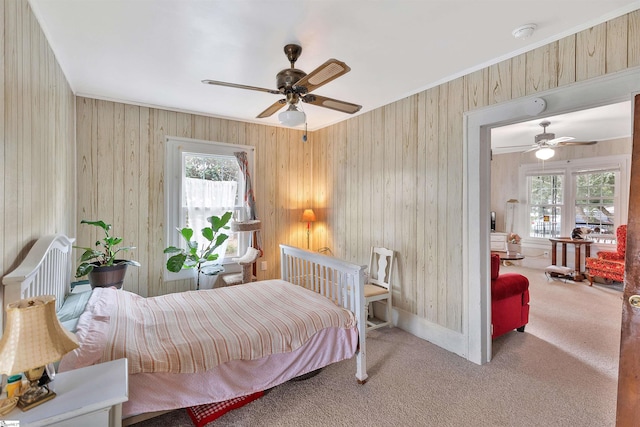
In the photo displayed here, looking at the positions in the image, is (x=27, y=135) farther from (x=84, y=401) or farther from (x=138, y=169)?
(x=138, y=169)

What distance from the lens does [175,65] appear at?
2.55 metres

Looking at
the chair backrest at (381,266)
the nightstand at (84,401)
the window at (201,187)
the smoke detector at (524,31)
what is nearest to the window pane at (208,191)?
the window at (201,187)

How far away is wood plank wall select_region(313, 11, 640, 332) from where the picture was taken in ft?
6.73

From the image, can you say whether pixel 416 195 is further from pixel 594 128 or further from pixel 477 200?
pixel 594 128

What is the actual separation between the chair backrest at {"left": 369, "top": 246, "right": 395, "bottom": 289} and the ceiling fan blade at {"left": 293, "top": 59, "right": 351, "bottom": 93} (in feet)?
6.96

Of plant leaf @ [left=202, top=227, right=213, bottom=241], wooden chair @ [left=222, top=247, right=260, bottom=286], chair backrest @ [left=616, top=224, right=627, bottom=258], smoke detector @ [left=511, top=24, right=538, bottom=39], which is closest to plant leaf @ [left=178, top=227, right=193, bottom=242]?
plant leaf @ [left=202, top=227, right=213, bottom=241]

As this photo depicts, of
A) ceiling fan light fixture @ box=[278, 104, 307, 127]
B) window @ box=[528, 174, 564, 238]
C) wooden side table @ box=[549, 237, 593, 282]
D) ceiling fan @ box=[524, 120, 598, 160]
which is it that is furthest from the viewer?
window @ box=[528, 174, 564, 238]

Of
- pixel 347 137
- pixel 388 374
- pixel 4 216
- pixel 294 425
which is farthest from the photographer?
pixel 347 137

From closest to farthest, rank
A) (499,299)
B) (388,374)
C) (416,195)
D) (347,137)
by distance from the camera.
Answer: (388,374)
(499,299)
(416,195)
(347,137)

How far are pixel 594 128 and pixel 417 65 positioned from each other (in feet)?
13.7

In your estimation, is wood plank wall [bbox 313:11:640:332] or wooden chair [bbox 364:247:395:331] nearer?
wood plank wall [bbox 313:11:640:332]

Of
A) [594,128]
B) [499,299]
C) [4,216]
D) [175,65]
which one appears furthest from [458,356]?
[594,128]

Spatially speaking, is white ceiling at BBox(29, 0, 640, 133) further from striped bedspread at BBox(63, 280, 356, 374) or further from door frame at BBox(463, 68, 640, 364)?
striped bedspread at BBox(63, 280, 356, 374)

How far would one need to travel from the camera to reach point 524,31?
2031mm
